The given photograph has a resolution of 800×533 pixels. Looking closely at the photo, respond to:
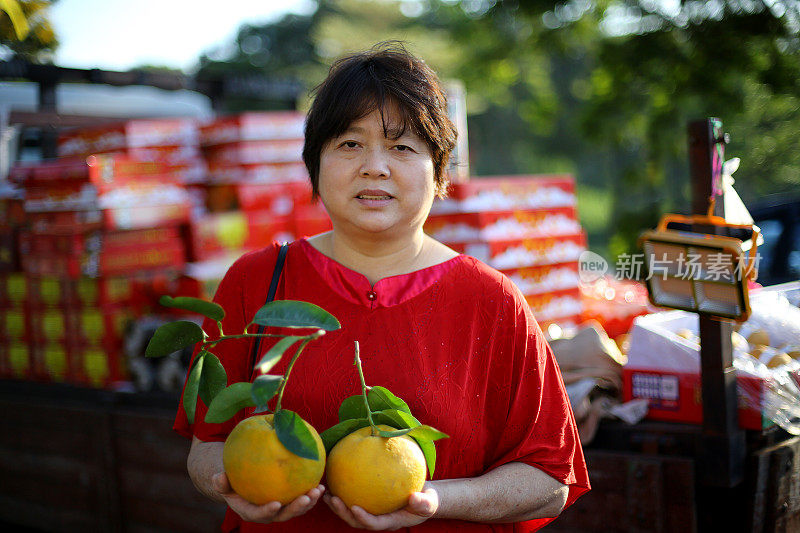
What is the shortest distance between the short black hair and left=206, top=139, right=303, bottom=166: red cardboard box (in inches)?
116

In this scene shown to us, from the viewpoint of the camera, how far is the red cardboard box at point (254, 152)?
446 cm

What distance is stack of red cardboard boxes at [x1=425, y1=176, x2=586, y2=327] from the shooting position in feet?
11.9

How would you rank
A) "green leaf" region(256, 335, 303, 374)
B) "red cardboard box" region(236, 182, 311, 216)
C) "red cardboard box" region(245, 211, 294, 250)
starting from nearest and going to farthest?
"green leaf" region(256, 335, 303, 374) → "red cardboard box" region(245, 211, 294, 250) → "red cardboard box" region(236, 182, 311, 216)

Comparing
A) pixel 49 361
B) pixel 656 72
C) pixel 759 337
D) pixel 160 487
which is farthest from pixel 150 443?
pixel 656 72

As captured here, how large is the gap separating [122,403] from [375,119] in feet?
7.31

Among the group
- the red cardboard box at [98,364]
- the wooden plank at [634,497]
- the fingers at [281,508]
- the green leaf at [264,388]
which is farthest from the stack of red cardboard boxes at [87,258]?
the green leaf at [264,388]

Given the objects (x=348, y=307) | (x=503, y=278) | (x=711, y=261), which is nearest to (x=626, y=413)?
(x=711, y=261)

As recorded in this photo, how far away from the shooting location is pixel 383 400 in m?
1.31

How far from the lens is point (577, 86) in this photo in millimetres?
32344

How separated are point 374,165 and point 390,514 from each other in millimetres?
634

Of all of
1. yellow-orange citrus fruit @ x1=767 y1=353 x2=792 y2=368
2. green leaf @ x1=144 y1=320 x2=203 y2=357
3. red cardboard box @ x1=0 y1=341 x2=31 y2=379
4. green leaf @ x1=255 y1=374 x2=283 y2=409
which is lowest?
red cardboard box @ x1=0 y1=341 x2=31 y2=379

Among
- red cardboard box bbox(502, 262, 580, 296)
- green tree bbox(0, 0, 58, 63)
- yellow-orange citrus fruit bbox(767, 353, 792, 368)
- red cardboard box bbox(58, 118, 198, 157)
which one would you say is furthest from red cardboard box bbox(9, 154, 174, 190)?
yellow-orange citrus fruit bbox(767, 353, 792, 368)

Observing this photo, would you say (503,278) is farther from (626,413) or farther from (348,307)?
(626,413)

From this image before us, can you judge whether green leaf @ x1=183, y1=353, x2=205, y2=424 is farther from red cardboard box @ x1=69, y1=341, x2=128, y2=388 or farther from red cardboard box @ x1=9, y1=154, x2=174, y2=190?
red cardboard box @ x1=9, y1=154, x2=174, y2=190
